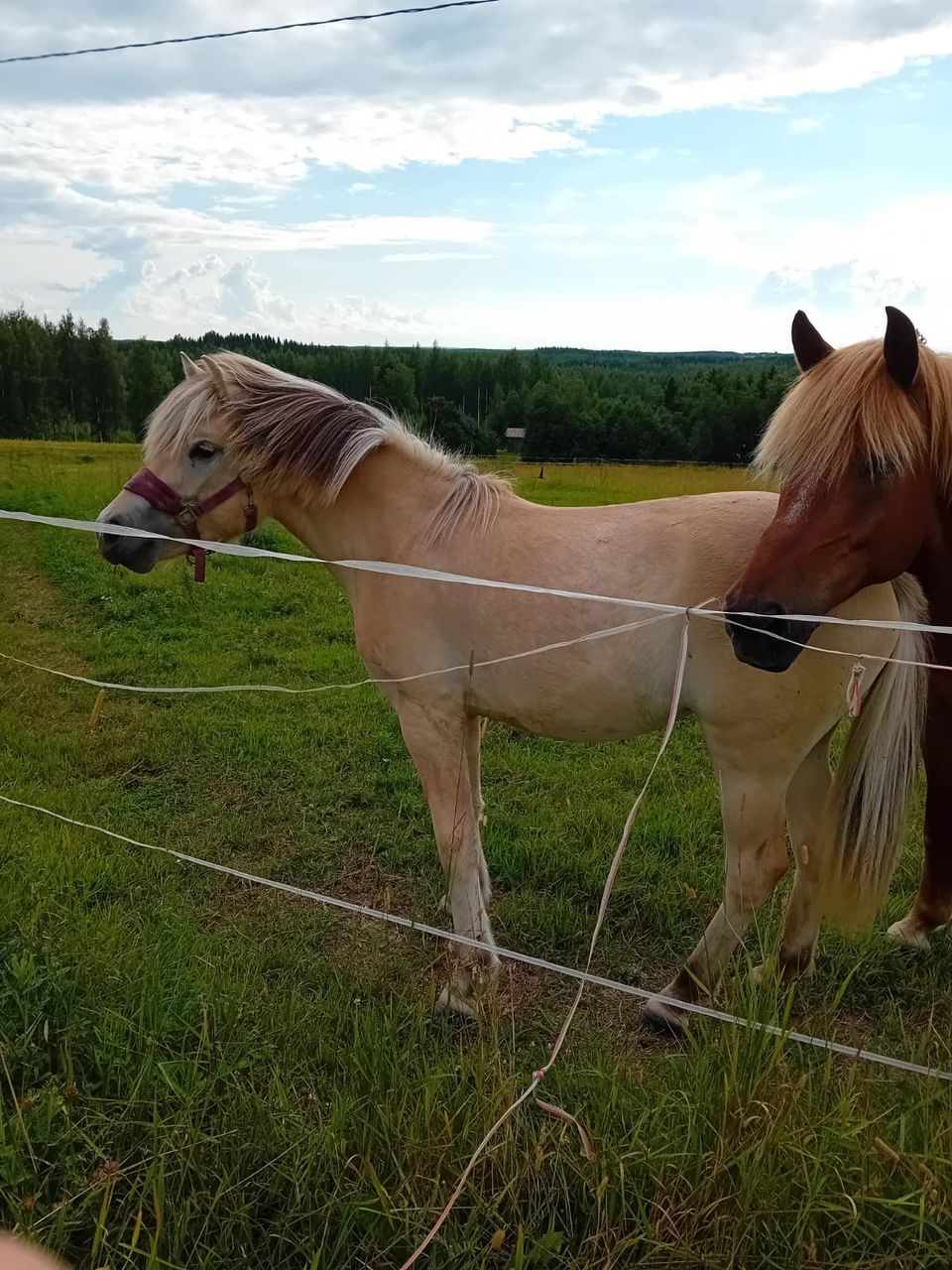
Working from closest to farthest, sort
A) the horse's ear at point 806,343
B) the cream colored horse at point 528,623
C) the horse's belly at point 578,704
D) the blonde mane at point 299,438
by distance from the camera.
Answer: the horse's ear at point 806,343, the cream colored horse at point 528,623, the horse's belly at point 578,704, the blonde mane at point 299,438

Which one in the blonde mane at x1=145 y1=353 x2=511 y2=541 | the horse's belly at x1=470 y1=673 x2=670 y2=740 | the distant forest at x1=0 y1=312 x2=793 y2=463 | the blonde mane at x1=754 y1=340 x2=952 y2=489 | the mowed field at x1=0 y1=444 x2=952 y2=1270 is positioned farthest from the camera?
the distant forest at x1=0 y1=312 x2=793 y2=463

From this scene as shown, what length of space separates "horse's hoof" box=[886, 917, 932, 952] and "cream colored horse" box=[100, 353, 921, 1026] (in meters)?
0.51

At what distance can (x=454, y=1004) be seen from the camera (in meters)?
2.70

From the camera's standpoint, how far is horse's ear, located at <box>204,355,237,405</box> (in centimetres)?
314

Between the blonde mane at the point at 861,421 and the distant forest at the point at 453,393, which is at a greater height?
the distant forest at the point at 453,393

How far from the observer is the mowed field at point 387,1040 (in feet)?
5.33

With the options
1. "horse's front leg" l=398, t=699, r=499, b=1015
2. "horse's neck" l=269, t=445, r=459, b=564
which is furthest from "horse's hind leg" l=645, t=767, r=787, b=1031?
"horse's neck" l=269, t=445, r=459, b=564

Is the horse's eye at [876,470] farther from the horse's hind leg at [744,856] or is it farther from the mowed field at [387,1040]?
the mowed field at [387,1040]

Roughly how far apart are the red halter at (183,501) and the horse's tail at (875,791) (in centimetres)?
246

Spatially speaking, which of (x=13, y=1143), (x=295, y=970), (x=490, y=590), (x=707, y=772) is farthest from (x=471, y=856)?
(x=707, y=772)

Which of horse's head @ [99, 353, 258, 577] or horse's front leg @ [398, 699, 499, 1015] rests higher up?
horse's head @ [99, 353, 258, 577]

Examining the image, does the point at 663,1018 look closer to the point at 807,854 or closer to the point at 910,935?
the point at 807,854

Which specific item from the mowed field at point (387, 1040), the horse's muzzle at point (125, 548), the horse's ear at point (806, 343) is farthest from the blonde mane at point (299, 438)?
the mowed field at point (387, 1040)

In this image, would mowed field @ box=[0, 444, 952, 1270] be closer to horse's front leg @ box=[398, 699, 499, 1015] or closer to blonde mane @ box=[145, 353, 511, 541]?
horse's front leg @ box=[398, 699, 499, 1015]
